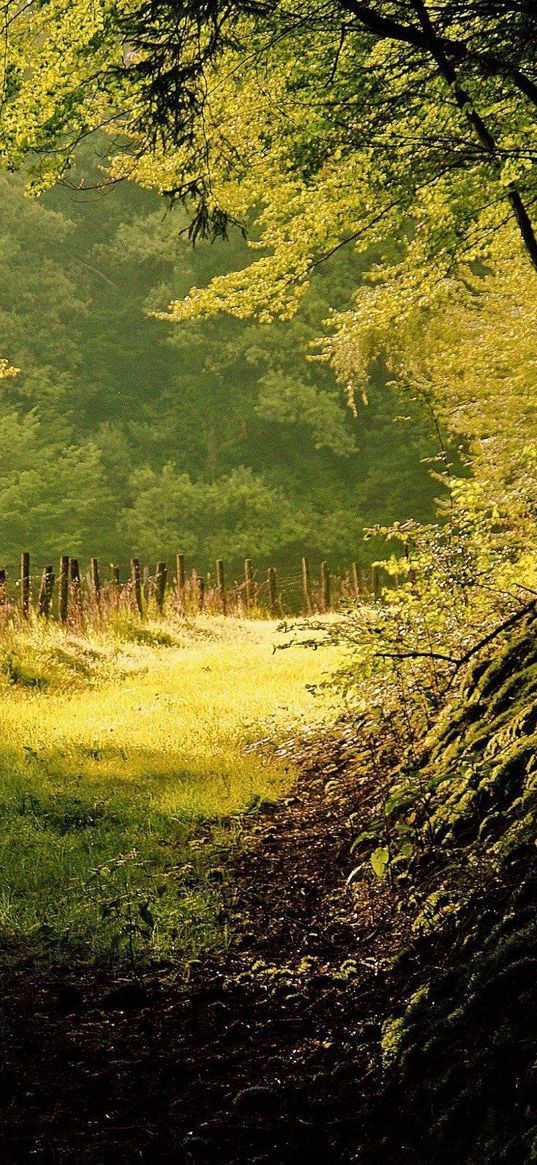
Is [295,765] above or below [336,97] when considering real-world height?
below

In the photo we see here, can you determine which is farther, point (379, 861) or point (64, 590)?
point (64, 590)

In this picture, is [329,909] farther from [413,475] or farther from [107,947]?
[413,475]

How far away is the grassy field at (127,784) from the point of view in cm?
457

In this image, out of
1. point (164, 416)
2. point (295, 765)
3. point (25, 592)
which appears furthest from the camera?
point (164, 416)

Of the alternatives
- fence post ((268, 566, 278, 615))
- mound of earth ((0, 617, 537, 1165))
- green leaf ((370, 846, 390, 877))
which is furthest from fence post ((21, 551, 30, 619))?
green leaf ((370, 846, 390, 877))

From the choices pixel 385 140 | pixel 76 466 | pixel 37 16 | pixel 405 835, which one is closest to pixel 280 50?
pixel 385 140

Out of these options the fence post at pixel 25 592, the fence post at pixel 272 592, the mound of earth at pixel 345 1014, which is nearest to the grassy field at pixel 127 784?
the mound of earth at pixel 345 1014

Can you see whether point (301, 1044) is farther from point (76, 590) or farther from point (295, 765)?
point (76, 590)

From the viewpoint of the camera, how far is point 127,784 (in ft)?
22.3

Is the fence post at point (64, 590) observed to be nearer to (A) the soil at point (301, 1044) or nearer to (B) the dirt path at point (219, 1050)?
(B) the dirt path at point (219, 1050)

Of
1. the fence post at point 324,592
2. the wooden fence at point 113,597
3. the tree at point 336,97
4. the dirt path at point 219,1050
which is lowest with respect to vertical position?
the dirt path at point 219,1050

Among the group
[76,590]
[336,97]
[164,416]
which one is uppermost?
[164,416]

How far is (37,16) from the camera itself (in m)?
5.30

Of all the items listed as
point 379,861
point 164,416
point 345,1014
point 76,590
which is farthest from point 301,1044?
point 164,416
